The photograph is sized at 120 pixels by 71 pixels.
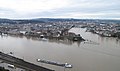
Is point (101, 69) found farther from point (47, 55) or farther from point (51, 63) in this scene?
point (47, 55)

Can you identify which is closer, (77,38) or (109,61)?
(109,61)

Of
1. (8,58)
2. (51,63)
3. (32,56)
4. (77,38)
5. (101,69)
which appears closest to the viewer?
(101,69)

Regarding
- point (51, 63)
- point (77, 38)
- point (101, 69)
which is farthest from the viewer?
point (77, 38)

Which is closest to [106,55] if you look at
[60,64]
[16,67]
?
[60,64]

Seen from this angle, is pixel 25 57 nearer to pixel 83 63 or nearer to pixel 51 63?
pixel 51 63

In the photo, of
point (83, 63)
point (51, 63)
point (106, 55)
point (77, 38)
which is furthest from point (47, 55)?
→ point (77, 38)

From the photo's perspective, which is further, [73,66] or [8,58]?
[8,58]

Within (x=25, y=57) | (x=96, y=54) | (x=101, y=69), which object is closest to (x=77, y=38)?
Answer: (x=96, y=54)

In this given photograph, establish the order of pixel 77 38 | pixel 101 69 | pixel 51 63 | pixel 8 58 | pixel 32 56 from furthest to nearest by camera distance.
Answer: pixel 77 38, pixel 32 56, pixel 8 58, pixel 51 63, pixel 101 69
